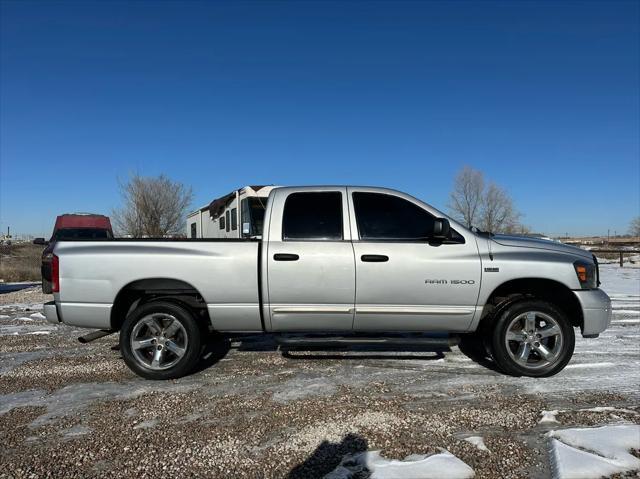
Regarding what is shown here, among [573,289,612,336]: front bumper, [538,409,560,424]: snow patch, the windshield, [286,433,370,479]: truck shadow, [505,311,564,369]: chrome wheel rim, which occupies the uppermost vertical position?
the windshield

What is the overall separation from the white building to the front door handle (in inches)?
47.3

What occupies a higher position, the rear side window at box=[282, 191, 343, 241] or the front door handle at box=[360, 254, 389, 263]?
the rear side window at box=[282, 191, 343, 241]

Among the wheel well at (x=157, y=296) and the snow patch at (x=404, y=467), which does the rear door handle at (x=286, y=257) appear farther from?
the snow patch at (x=404, y=467)

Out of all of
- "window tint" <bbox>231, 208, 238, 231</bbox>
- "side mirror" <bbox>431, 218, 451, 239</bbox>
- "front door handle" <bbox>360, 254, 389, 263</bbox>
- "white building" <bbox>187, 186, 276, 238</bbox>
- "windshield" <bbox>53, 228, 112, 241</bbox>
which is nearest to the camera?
"side mirror" <bbox>431, 218, 451, 239</bbox>

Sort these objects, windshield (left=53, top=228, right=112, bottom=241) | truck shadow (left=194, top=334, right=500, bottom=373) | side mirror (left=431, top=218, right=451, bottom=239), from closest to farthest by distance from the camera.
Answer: side mirror (left=431, top=218, right=451, bottom=239) → truck shadow (left=194, top=334, right=500, bottom=373) → windshield (left=53, top=228, right=112, bottom=241)

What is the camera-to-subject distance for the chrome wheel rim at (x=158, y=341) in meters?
4.57

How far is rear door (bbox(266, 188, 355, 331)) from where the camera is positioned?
14.7ft

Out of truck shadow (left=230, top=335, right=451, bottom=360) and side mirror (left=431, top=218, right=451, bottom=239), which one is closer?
side mirror (left=431, top=218, right=451, bottom=239)

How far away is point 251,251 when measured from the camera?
4531 millimetres

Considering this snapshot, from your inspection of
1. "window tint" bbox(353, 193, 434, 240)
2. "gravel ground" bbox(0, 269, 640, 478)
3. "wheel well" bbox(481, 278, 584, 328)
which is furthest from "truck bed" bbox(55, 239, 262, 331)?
"wheel well" bbox(481, 278, 584, 328)

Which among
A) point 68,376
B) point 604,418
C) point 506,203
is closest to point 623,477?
point 604,418

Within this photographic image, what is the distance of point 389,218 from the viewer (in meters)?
4.73

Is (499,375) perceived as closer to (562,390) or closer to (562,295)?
(562,390)

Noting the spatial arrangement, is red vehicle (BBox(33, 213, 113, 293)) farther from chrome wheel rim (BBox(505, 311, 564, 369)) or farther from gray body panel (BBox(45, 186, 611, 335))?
chrome wheel rim (BBox(505, 311, 564, 369))
